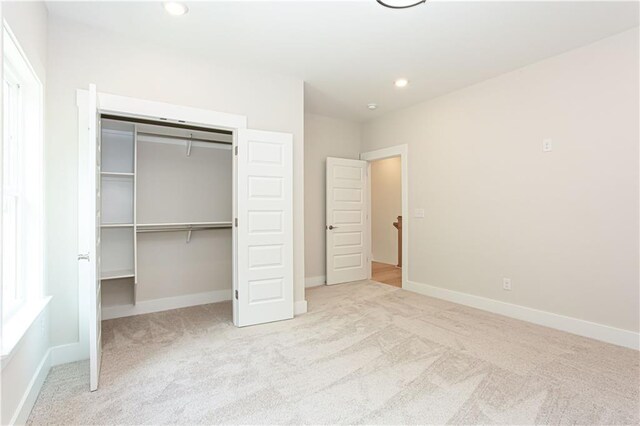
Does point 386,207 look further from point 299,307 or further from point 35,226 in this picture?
point 35,226

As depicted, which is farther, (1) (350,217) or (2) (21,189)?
(1) (350,217)

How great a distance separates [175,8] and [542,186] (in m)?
3.74

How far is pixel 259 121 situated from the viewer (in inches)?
143

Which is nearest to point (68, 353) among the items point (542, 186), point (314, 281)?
point (314, 281)

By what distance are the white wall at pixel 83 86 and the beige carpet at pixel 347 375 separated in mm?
731

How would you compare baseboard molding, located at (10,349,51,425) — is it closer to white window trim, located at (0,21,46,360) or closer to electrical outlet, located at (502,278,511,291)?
white window trim, located at (0,21,46,360)

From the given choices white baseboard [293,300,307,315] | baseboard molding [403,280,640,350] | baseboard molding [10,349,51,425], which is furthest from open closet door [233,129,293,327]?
baseboard molding [403,280,640,350]

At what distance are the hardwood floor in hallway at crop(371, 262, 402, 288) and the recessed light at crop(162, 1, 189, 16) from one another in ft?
14.5

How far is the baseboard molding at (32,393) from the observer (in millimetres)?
1784

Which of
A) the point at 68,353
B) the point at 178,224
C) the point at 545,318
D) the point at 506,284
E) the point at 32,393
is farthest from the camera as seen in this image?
the point at 178,224

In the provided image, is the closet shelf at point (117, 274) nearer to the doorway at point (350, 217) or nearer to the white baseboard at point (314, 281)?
the white baseboard at point (314, 281)

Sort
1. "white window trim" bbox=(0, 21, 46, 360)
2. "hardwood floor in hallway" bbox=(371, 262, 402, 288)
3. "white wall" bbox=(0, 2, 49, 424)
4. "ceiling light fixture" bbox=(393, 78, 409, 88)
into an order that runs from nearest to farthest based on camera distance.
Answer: "white wall" bbox=(0, 2, 49, 424) < "white window trim" bbox=(0, 21, 46, 360) < "ceiling light fixture" bbox=(393, 78, 409, 88) < "hardwood floor in hallway" bbox=(371, 262, 402, 288)

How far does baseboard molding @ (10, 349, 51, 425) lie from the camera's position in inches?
70.2

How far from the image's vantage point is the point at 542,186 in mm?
3477
